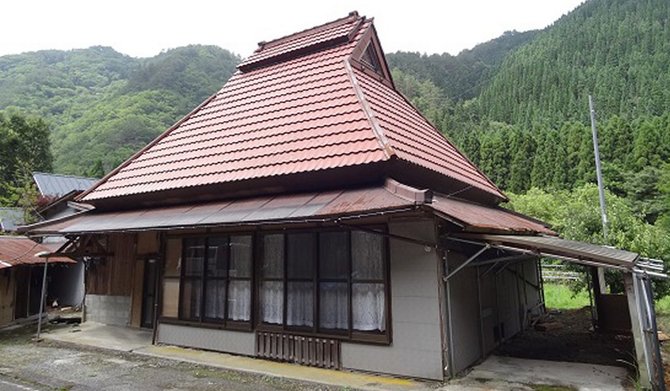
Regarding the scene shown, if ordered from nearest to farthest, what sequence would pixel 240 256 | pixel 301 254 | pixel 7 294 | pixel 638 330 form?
1. pixel 638 330
2. pixel 301 254
3. pixel 240 256
4. pixel 7 294

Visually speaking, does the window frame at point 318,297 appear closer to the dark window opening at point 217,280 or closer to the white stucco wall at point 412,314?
the white stucco wall at point 412,314

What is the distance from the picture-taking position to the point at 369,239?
21.0 feet

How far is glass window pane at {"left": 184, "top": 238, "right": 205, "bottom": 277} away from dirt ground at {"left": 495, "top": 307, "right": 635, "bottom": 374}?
19.2 ft

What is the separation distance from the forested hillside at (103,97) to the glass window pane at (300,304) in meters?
35.4

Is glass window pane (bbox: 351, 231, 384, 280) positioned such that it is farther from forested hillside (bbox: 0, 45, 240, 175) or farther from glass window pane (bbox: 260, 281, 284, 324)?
forested hillside (bbox: 0, 45, 240, 175)

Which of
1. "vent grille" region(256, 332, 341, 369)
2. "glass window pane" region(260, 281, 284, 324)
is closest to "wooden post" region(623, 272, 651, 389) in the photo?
"vent grille" region(256, 332, 341, 369)

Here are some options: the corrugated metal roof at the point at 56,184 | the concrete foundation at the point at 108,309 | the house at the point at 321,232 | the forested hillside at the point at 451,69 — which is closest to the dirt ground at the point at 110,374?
the house at the point at 321,232

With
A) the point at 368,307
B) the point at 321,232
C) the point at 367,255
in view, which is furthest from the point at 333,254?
the point at 368,307

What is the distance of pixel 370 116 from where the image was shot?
7.10 m

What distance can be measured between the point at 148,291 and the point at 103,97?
60469 mm

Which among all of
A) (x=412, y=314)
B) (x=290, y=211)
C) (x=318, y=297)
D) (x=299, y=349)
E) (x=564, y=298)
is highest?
(x=290, y=211)

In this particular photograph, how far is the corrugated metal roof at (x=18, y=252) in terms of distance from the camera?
36.3 feet

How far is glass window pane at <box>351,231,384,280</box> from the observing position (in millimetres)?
6271

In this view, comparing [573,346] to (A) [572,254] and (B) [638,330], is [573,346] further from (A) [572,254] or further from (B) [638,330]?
(A) [572,254]
